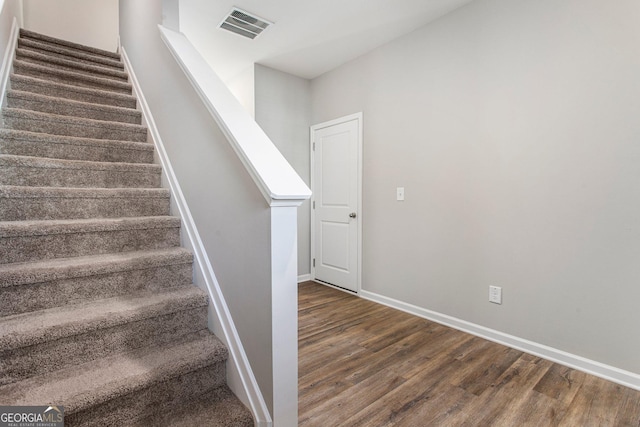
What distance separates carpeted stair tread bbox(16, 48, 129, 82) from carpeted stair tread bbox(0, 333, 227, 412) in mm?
2680

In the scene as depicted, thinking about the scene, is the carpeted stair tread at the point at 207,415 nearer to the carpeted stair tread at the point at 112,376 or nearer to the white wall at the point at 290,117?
the carpeted stair tread at the point at 112,376

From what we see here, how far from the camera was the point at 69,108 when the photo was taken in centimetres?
222

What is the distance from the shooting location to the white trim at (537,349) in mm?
1828

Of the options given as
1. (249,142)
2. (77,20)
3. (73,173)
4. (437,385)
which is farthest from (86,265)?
(77,20)

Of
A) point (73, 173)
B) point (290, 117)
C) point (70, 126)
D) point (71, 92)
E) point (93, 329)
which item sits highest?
point (290, 117)

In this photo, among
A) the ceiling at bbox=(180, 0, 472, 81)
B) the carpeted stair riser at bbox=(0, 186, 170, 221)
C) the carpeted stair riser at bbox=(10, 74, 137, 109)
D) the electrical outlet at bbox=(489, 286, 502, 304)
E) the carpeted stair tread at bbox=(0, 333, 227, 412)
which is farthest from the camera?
the ceiling at bbox=(180, 0, 472, 81)

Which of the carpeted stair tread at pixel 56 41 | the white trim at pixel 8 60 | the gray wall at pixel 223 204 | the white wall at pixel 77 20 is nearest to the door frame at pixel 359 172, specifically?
the gray wall at pixel 223 204

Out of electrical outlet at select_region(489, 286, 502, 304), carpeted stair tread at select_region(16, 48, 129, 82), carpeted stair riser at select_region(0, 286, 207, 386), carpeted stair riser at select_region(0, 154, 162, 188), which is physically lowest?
electrical outlet at select_region(489, 286, 502, 304)

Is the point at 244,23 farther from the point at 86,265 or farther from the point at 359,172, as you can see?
the point at 86,265

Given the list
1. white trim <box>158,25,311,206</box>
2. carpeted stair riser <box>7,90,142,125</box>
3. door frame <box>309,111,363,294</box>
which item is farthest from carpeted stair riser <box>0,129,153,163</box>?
door frame <box>309,111,363,294</box>

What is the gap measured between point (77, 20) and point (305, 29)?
11.2ft

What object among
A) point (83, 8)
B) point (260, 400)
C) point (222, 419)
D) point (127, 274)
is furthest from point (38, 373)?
point (83, 8)

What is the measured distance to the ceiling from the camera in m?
2.52

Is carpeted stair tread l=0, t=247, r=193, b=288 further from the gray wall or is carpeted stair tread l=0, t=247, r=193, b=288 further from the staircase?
the gray wall
